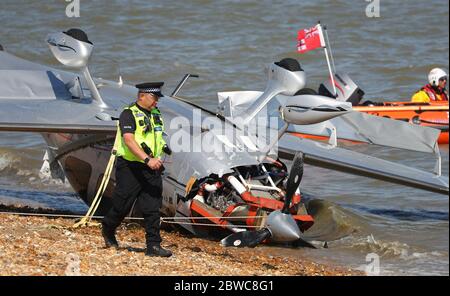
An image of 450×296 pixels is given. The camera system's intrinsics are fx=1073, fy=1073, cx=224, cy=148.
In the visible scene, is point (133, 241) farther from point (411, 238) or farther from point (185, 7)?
point (185, 7)

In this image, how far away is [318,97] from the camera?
11.4 meters

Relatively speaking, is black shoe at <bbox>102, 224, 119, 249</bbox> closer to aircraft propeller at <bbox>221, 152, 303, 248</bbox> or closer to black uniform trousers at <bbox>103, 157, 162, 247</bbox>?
black uniform trousers at <bbox>103, 157, 162, 247</bbox>

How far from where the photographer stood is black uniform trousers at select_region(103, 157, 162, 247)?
10.2m

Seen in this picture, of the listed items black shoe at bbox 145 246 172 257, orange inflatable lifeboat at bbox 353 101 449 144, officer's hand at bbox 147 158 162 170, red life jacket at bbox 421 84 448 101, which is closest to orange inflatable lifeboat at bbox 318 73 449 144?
orange inflatable lifeboat at bbox 353 101 449 144

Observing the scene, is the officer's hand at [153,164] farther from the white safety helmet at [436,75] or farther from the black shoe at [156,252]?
the white safety helmet at [436,75]

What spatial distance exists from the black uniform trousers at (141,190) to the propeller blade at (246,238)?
1528 millimetres

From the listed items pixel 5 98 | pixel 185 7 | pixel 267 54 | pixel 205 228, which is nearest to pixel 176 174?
pixel 205 228

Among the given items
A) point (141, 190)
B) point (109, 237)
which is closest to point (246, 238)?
point (109, 237)

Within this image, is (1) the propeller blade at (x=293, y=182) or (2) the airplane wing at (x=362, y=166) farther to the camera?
(2) the airplane wing at (x=362, y=166)

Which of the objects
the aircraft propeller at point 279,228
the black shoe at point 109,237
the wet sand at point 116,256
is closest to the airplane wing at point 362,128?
the aircraft propeller at point 279,228

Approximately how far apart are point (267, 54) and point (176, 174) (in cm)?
1760

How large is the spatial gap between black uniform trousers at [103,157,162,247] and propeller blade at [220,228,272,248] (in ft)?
5.01

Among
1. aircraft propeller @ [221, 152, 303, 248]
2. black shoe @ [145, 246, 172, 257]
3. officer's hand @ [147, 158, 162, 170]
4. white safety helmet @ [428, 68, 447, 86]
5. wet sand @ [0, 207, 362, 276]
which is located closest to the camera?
wet sand @ [0, 207, 362, 276]

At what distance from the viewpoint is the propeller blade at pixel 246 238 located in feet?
38.3
